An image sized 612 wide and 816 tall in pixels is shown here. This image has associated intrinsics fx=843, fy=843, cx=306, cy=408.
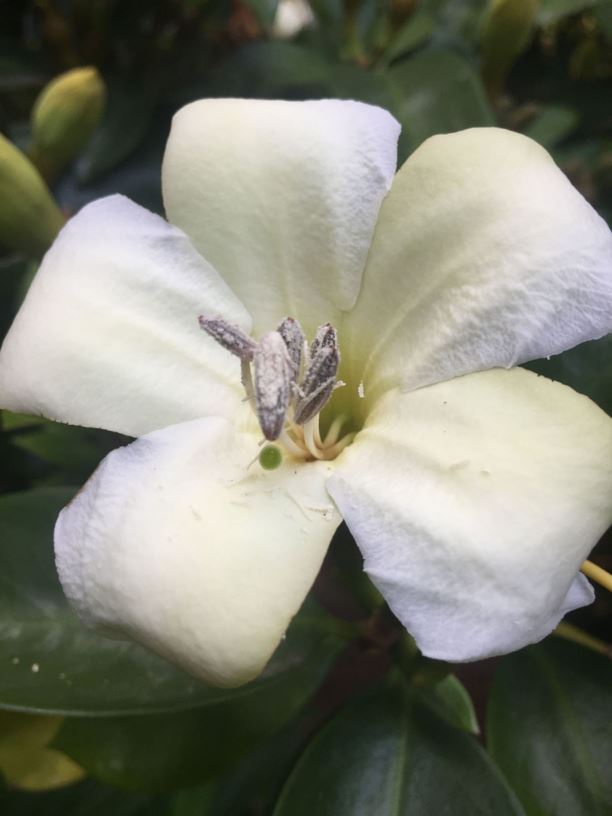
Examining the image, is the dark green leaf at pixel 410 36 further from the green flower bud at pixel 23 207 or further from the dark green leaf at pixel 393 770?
the dark green leaf at pixel 393 770

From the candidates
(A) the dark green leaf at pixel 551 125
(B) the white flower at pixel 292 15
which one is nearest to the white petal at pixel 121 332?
(A) the dark green leaf at pixel 551 125

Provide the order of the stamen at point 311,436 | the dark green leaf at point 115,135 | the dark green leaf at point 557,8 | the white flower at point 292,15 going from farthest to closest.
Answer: the white flower at point 292,15 < the dark green leaf at point 115,135 < the dark green leaf at point 557,8 < the stamen at point 311,436

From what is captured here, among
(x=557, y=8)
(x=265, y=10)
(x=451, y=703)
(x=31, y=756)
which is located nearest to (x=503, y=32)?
(x=557, y=8)

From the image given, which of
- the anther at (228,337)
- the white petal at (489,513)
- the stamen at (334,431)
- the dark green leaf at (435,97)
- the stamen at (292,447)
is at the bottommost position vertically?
the stamen at (334,431)

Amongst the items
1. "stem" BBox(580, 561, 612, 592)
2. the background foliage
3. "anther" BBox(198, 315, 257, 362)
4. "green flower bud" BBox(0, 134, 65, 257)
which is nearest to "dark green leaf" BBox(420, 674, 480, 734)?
the background foliage

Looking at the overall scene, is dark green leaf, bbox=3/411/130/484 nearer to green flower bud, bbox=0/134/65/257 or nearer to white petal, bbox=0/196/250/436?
green flower bud, bbox=0/134/65/257

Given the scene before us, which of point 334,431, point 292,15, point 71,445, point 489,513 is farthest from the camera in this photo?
point 292,15

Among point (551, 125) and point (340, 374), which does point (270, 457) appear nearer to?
point (340, 374)
